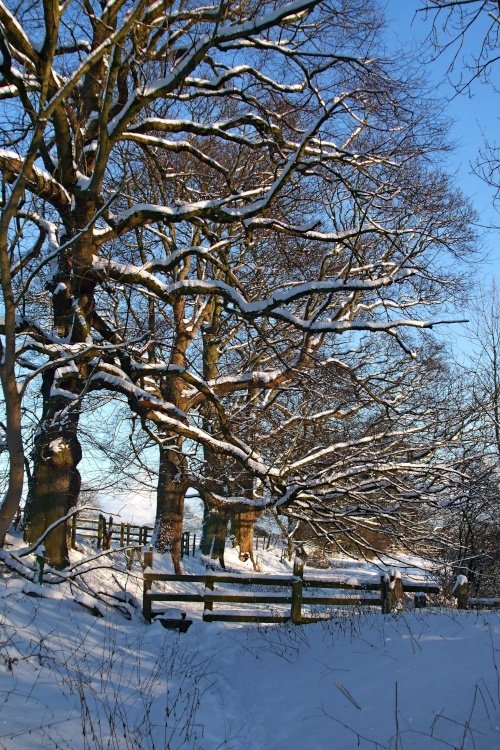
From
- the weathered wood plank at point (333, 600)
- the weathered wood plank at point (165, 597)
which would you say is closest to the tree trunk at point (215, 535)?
the weathered wood plank at point (333, 600)

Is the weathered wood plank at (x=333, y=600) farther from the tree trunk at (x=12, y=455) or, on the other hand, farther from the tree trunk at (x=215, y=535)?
the tree trunk at (x=215, y=535)

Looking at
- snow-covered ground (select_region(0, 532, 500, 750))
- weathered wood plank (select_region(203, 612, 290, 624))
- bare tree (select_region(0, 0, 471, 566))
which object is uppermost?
bare tree (select_region(0, 0, 471, 566))

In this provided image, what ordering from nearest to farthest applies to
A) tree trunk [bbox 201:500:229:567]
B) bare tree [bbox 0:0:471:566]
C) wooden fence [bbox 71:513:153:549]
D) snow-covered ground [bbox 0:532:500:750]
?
snow-covered ground [bbox 0:532:500:750], bare tree [bbox 0:0:471:566], wooden fence [bbox 71:513:153:549], tree trunk [bbox 201:500:229:567]

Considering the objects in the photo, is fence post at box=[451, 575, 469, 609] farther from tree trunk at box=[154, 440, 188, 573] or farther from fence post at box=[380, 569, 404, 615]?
tree trunk at box=[154, 440, 188, 573]

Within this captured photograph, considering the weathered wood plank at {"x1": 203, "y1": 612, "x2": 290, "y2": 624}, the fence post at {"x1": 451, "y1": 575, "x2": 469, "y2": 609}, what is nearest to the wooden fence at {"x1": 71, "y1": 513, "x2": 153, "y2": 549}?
the weathered wood plank at {"x1": 203, "y1": 612, "x2": 290, "y2": 624}

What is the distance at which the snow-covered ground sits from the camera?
4.14 metres

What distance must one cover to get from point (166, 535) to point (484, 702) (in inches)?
462

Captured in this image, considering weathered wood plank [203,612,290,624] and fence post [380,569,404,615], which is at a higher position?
fence post [380,569,404,615]

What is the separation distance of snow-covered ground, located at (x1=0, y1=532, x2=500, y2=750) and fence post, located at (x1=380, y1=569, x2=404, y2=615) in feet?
9.24

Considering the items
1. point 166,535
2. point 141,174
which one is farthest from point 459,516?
point 141,174

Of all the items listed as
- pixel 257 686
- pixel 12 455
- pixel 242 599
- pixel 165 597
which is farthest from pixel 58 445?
pixel 12 455

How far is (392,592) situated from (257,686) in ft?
16.2

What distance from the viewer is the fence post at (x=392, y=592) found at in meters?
10.8

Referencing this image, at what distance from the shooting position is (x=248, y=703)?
6090mm
